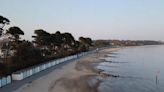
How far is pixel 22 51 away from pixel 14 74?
1117 cm

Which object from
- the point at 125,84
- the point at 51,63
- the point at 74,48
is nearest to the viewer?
the point at 125,84

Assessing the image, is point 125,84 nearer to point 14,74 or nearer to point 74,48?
point 14,74

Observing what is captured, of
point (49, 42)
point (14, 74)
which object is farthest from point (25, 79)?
point (49, 42)

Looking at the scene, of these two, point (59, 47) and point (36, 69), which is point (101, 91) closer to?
point (36, 69)

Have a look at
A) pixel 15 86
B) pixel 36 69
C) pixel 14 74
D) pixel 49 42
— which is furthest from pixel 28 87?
pixel 49 42

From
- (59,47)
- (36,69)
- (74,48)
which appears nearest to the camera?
(36,69)

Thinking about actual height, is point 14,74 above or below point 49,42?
below

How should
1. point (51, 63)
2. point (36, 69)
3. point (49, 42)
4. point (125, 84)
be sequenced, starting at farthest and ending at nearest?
1. point (49, 42)
2. point (51, 63)
3. point (36, 69)
4. point (125, 84)

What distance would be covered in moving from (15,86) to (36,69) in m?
11.8

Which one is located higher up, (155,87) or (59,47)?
(59,47)

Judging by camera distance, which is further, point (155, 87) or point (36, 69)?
point (36, 69)

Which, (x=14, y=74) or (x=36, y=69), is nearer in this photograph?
(x=14, y=74)

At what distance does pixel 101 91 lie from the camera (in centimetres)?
3156

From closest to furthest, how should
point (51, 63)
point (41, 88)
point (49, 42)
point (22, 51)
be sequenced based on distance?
point (41, 88), point (22, 51), point (51, 63), point (49, 42)
